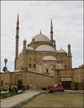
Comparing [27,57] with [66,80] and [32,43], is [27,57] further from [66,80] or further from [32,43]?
[66,80]

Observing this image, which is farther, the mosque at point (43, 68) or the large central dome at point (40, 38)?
the large central dome at point (40, 38)

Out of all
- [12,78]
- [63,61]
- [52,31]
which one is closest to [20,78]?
[12,78]

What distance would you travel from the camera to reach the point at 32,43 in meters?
54.2

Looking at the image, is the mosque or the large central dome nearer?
the mosque

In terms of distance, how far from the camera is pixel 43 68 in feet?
134

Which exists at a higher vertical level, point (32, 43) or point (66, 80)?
point (32, 43)

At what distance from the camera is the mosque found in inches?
1072

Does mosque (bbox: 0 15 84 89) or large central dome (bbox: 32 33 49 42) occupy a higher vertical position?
large central dome (bbox: 32 33 49 42)

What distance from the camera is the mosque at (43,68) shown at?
2722cm

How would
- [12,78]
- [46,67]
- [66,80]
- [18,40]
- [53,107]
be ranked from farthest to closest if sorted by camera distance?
1. [18,40]
2. [46,67]
3. [12,78]
4. [66,80]
5. [53,107]

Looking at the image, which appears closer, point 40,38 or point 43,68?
point 43,68

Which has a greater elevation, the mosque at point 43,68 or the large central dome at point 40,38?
the large central dome at point 40,38

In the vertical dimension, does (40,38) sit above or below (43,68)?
above

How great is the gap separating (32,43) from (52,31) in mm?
8279
